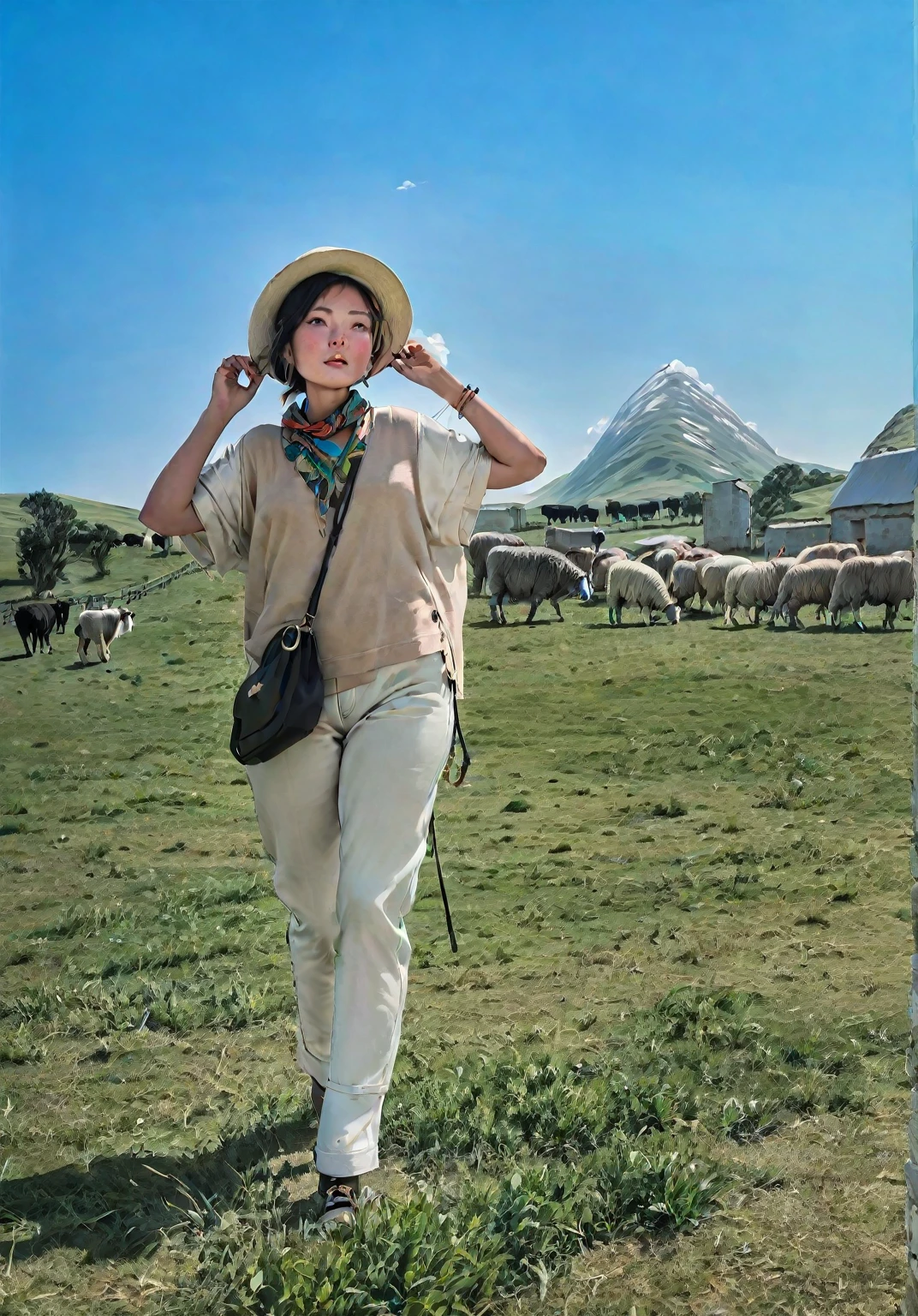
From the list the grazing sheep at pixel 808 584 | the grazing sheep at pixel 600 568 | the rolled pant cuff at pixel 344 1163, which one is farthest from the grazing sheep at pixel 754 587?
the rolled pant cuff at pixel 344 1163

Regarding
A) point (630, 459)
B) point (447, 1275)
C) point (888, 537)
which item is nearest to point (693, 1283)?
point (447, 1275)

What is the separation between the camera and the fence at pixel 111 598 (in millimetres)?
21219

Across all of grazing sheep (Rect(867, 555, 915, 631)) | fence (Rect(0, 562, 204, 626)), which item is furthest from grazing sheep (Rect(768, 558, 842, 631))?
fence (Rect(0, 562, 204, 626))

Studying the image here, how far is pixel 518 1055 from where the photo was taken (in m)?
4.40

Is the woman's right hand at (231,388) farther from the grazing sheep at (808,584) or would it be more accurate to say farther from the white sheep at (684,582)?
the white sheep at (684,582)

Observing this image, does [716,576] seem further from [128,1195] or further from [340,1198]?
[340,1198]

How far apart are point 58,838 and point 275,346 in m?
7.00

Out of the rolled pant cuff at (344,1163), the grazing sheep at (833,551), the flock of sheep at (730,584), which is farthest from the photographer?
the grazing sheep at (833,551)

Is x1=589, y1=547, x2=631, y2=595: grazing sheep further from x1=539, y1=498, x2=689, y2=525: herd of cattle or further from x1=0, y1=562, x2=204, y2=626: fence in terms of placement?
x1=539, y1=498, x2=689, y2=525: herd of cattle

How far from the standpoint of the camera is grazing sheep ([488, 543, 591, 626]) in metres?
26.0

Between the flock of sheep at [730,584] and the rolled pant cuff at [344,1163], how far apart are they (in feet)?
61.8

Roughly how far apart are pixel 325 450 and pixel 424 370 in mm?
488

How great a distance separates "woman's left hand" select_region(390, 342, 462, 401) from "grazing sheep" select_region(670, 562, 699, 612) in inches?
935

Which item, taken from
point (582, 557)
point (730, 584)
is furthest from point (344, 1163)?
point (582, 557)
